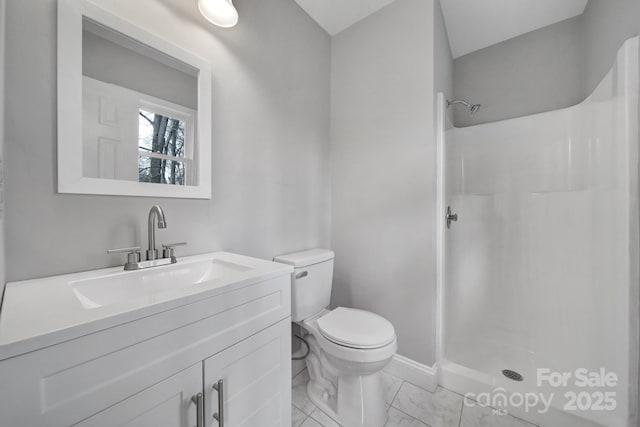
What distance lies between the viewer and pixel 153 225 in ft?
3.05

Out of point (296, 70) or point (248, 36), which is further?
point (296, 70)

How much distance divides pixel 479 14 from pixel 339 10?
977 millimetres

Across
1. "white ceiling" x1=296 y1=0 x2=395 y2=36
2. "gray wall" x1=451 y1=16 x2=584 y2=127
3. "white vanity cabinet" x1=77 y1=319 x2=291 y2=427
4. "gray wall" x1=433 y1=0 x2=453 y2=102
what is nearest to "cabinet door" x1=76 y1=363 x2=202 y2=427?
"white vanity cabinet" x1=77 y1=319 x2=291 y2=427

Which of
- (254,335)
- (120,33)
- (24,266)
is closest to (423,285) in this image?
(254,335)

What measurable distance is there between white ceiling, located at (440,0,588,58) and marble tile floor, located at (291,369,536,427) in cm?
245

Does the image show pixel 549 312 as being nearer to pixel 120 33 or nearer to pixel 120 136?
pixel 120 136

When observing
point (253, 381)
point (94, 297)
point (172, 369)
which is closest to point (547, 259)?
point (253, 381)

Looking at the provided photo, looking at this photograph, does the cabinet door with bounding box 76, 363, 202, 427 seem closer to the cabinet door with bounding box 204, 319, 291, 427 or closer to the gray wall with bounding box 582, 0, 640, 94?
the cabinet door with bounding box 204, 319, 291, 427

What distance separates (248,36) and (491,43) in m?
1.94

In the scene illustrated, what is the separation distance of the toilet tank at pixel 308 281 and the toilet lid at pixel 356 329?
12cm

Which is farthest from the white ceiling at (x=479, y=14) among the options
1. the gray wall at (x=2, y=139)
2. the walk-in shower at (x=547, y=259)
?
the gray wall at (x=2, y=139)

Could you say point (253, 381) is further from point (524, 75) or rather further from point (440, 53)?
point (524, 75)

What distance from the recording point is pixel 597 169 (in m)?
1.31

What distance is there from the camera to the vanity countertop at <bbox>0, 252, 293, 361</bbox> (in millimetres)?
425
